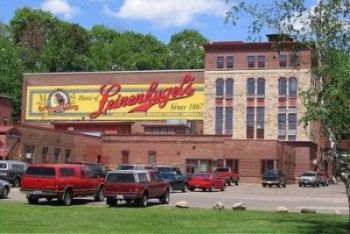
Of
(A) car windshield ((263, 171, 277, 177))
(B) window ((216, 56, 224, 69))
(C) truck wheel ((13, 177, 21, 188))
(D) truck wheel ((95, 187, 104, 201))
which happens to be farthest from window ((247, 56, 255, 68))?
(D) truck wheel ((95, 187, 104, 201))

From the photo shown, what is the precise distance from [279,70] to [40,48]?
41653 millimetres

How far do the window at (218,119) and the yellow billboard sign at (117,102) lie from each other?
2.20 metres

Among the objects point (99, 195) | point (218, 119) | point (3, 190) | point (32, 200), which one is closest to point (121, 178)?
point (99, 195)

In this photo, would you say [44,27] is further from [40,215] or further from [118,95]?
[40,215]

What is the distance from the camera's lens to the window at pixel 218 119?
3450 inches

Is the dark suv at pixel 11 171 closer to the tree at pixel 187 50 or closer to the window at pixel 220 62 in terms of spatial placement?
the window at pixel 220 62

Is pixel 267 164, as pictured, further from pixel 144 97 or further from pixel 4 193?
pixel 4 193

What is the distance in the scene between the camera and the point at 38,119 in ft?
310

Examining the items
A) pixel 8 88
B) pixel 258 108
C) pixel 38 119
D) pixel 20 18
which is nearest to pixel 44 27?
pixel 20 18

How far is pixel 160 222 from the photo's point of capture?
20.8 m

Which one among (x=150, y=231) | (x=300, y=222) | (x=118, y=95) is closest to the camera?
(x=150, y=231)

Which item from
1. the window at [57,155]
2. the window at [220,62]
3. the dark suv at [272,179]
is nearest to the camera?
the dark suv at [272,179]

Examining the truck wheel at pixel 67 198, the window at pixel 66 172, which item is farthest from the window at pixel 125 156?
the truck wheel at pixel 67 198

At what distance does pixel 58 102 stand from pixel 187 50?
1321 inches
